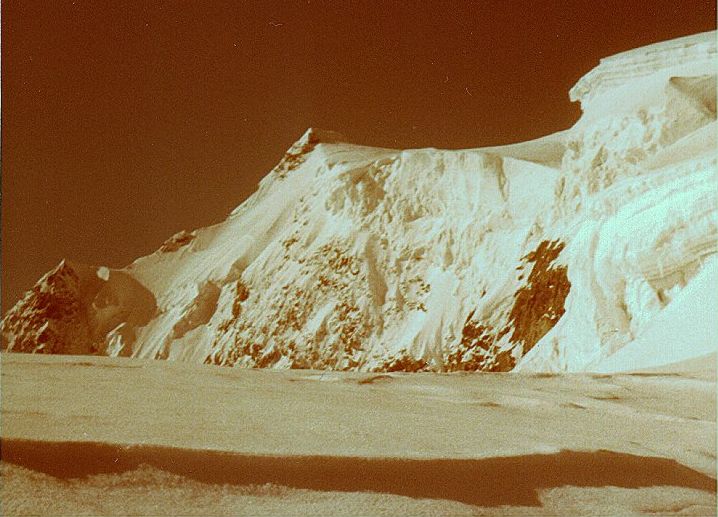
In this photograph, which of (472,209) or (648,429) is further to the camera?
(472,209)

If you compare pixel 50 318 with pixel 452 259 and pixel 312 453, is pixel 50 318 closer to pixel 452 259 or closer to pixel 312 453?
pixel 452 259

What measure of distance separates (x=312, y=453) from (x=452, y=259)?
23365 millimetres

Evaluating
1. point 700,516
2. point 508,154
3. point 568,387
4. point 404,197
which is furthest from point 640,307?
point 404,197

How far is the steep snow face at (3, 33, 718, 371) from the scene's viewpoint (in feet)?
40.8

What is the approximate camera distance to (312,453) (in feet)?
8.95

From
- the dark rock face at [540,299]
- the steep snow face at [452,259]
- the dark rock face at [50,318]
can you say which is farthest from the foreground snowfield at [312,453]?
the dark rock face at [50,318]

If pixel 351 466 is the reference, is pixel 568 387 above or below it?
below

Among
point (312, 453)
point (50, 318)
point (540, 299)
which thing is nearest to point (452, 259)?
point (540, 299)

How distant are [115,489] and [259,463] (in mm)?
493

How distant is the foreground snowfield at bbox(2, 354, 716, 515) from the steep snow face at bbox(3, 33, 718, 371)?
4430 mm

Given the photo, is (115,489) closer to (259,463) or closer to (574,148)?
(259,463)

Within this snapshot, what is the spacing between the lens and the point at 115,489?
7.86 feet

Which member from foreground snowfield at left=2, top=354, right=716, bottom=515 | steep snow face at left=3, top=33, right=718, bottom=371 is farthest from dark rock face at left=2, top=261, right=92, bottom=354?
foreground snowfield at left=2, top=354, right=716, bottom=515

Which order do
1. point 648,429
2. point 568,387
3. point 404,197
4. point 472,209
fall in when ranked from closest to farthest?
point 648,429, point 568,387, point 472,209, point 404,197
